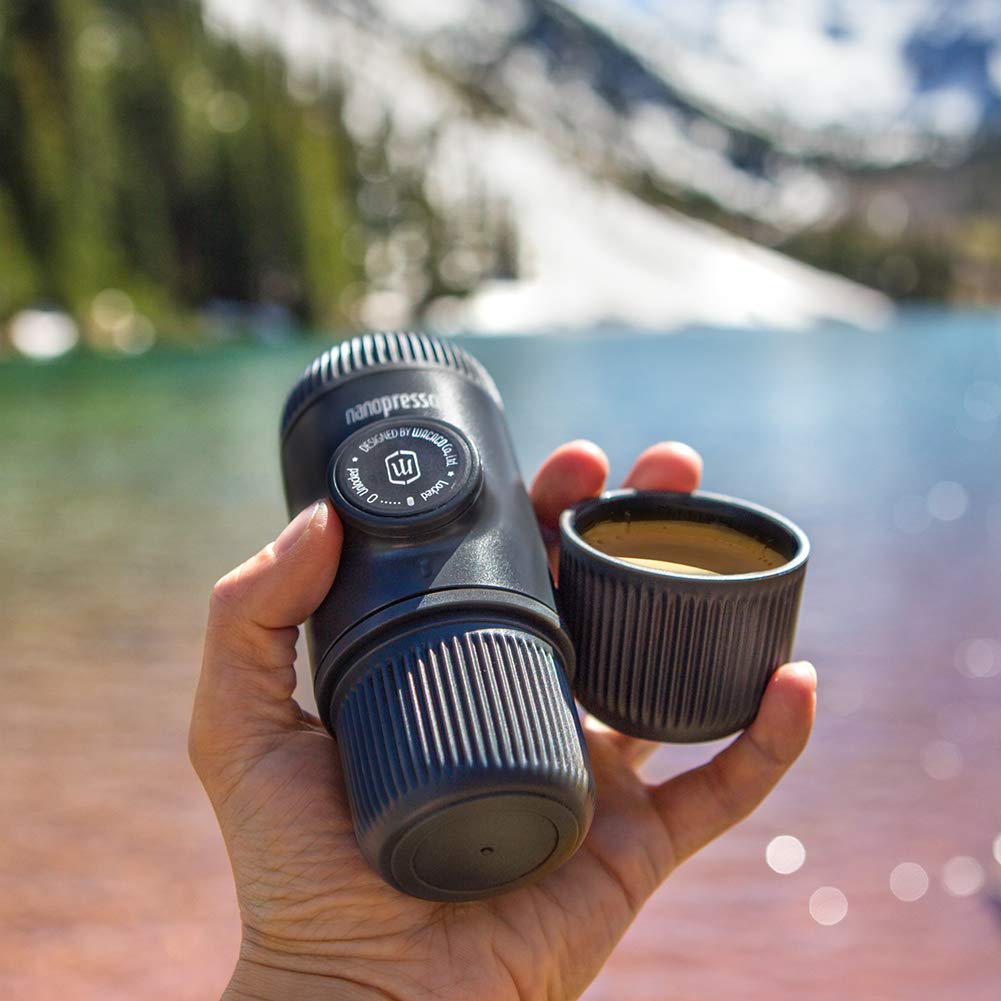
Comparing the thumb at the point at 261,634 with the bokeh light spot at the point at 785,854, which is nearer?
the thumb at the point at 261,634

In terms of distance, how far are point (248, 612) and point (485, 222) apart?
65.5 m

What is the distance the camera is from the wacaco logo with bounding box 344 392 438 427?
167 centimetres

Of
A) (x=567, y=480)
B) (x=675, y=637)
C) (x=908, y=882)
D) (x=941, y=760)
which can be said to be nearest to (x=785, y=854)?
(x=908, y=882)

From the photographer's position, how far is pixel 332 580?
156 cm

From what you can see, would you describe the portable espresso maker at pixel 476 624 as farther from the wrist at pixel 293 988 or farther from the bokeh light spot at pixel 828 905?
the bokeh light spot at pixel 828 905

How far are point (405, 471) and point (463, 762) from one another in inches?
19.2

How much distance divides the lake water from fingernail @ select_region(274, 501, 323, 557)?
7.74ft

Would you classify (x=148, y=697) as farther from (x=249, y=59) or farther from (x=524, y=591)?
(x=249, y=59)

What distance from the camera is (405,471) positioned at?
1.55 metres

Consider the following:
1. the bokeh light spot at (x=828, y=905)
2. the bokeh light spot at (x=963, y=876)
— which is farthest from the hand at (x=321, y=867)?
the bokeh light spot at (x=963, y=876)

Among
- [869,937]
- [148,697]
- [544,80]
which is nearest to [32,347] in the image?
[148,697]

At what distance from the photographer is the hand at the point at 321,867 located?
5.24 feet

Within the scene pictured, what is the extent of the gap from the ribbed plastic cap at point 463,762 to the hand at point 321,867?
0.25 metres

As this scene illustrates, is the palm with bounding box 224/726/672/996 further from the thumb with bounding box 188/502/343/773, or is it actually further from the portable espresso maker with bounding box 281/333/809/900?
the portable espresso maker with bounding box 281/333/809/900
